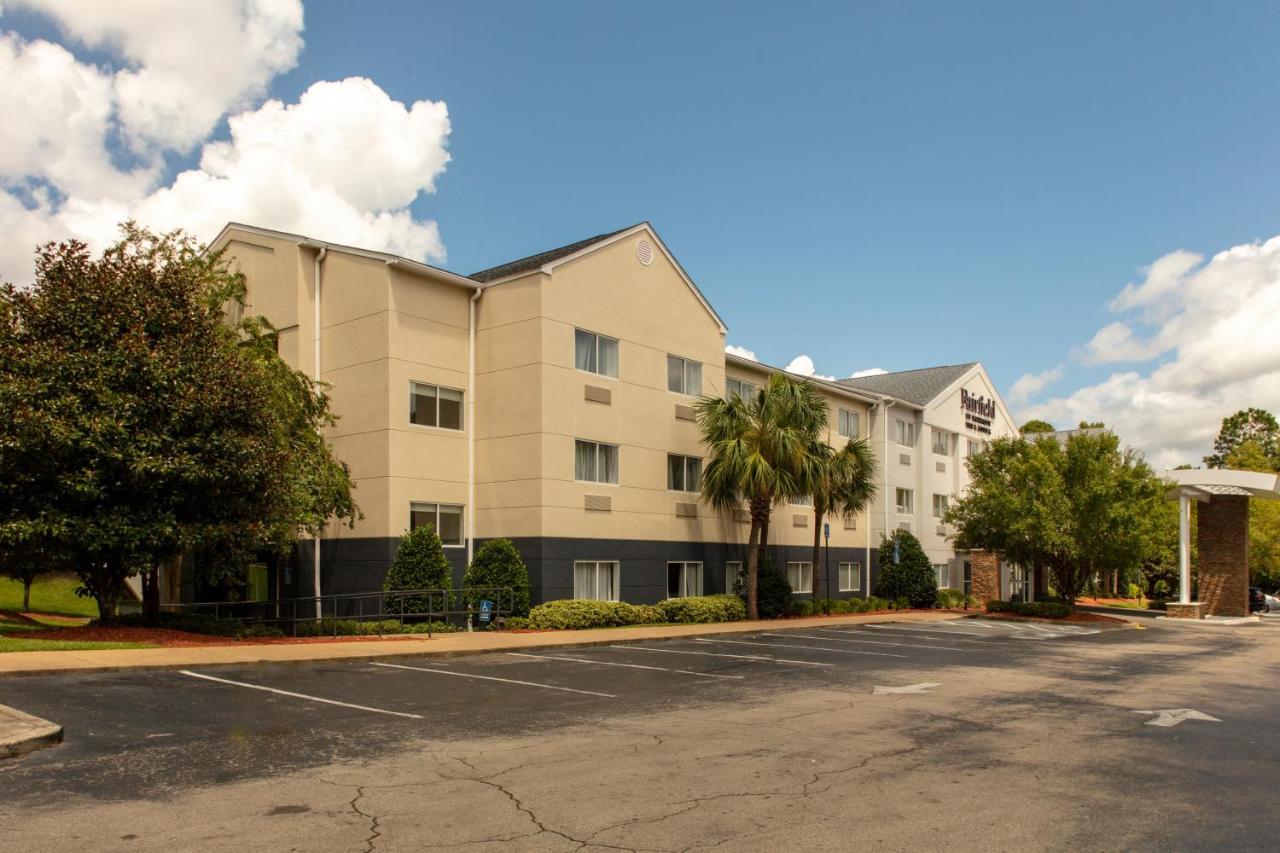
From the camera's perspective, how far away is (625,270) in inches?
1188

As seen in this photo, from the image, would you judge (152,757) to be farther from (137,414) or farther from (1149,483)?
(1149,483)

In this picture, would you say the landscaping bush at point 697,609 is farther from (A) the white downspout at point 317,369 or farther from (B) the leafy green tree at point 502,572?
(A) the white downspout at point 317,369

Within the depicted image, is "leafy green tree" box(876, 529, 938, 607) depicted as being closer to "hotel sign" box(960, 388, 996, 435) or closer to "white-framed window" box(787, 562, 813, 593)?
"white-framed window" box(787, 562, 813, 593)


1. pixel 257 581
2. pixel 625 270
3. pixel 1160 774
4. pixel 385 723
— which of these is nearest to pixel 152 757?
pixel 385 723

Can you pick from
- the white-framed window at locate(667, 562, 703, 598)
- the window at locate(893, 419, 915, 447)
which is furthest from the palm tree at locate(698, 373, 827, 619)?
the window at locate(893, 419, 915, 447)

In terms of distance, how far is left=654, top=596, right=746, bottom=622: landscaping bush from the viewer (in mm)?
29109

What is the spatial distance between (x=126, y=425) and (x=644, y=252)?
1657cm

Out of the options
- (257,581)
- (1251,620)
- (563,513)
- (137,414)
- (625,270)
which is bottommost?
(1251,620)

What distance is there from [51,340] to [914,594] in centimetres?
3347

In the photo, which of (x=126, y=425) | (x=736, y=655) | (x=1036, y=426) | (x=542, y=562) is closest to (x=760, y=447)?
(x=542, y=562)

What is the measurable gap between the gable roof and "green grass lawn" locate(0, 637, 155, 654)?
36.5m

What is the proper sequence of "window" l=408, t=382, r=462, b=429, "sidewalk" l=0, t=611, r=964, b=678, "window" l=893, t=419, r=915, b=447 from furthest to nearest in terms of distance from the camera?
"window" l=893, t=419, r=915, b=447
"window" l=408, t=382, r=462, b=429
"sidewalk" l=0, t=611, r=964, b=678

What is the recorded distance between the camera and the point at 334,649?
61.7 feet

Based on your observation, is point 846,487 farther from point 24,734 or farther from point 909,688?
point 24,734
